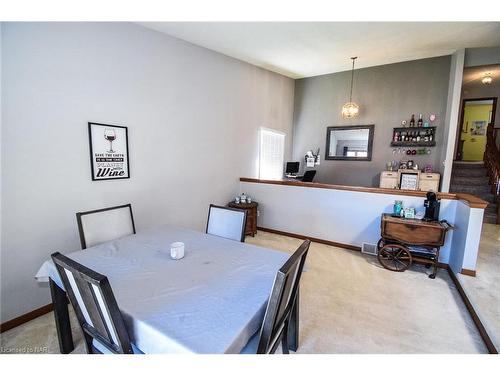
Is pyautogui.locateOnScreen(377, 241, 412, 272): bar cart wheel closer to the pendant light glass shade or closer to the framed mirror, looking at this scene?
the framed mirror

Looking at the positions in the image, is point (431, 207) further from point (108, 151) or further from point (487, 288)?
point (108, 151)

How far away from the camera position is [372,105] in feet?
17.3

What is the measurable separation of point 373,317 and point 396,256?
120 centimetres

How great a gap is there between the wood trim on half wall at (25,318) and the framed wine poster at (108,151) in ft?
4.08

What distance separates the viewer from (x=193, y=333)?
97cm

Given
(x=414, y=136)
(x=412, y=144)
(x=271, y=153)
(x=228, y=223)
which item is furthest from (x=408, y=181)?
(x=228, y=223)

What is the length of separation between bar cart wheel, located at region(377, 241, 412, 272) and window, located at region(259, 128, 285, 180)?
2707mm

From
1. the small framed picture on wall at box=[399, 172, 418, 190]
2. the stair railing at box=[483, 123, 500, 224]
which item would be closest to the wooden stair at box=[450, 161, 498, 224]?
the stair railing at box=[483, 123, 500, 224]

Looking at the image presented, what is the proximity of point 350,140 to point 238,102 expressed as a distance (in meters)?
2.89

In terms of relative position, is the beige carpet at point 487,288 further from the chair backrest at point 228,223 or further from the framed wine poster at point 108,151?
the framed wine poster at point 108,151
